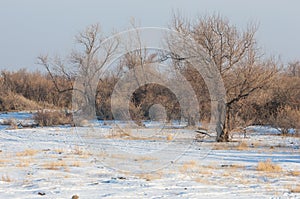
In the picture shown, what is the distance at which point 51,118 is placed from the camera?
35344 mm

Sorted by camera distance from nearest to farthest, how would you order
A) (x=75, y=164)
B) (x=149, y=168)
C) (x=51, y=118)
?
(x=149, y=168) → (x=75, y=164) → (x=51, y=118)

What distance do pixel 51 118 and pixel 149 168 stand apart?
72.9 feet

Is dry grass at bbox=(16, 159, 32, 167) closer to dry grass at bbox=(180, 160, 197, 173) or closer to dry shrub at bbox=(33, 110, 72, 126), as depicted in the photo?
dry grass at bbox=(180, 160, 197, 173)

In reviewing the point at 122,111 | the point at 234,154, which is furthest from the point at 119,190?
the point at 122,111

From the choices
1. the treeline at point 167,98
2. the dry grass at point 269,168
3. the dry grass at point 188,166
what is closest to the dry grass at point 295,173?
the dry grass at point 269,168

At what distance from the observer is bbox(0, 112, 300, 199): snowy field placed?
10.3m

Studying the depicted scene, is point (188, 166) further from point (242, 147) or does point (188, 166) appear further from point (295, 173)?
point (242, 147)

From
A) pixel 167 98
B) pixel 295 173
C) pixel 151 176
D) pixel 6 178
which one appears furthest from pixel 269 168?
pixel 167 98

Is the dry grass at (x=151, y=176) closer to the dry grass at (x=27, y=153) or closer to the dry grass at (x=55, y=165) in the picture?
the dry grass at (x=55, y=165)

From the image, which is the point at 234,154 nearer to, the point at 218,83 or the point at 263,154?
the point at 263,154

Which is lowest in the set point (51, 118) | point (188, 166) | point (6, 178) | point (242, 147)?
point (6, 178)

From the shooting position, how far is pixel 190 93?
24062 millimetres

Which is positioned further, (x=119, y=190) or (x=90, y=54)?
(x=90, y=54)

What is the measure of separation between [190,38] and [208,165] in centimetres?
991
